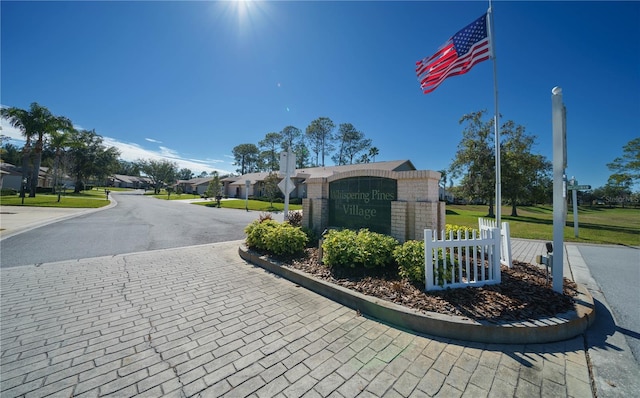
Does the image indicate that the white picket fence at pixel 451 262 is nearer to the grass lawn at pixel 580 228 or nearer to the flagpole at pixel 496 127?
the flagpole at pixel 496 127

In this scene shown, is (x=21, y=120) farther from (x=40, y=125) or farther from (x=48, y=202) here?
(x=48, y=202)

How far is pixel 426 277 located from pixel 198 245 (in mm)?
7216

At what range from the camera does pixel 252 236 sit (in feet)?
22.1

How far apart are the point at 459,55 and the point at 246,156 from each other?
229 feet

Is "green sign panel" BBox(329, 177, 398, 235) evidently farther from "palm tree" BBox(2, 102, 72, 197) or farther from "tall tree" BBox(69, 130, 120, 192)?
"tall tree" BBox(69, 130, 120, 192)

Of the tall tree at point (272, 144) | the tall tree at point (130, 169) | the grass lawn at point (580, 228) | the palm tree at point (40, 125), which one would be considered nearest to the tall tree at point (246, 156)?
the tall tree at point (272, 144)

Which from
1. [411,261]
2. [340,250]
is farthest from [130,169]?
[411,261]

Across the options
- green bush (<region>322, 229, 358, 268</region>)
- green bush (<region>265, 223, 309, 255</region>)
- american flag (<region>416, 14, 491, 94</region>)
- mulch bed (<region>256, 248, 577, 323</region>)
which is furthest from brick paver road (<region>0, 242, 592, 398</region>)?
american flag (<region>416, 14, 491, 94</region>)

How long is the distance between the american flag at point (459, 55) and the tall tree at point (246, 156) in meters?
67.6

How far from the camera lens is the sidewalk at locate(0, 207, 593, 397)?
2.21 m

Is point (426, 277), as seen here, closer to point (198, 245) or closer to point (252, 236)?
point (252, 236)

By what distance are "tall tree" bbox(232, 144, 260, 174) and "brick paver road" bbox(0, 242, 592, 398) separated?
69.4m

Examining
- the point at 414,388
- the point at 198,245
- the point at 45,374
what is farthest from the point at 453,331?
the point at 198,245

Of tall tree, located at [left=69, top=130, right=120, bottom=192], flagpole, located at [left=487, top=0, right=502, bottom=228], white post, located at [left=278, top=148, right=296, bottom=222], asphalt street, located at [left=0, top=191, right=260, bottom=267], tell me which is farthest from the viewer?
tall tree, located at [left=69, top=130, right=120, bottom=192]
